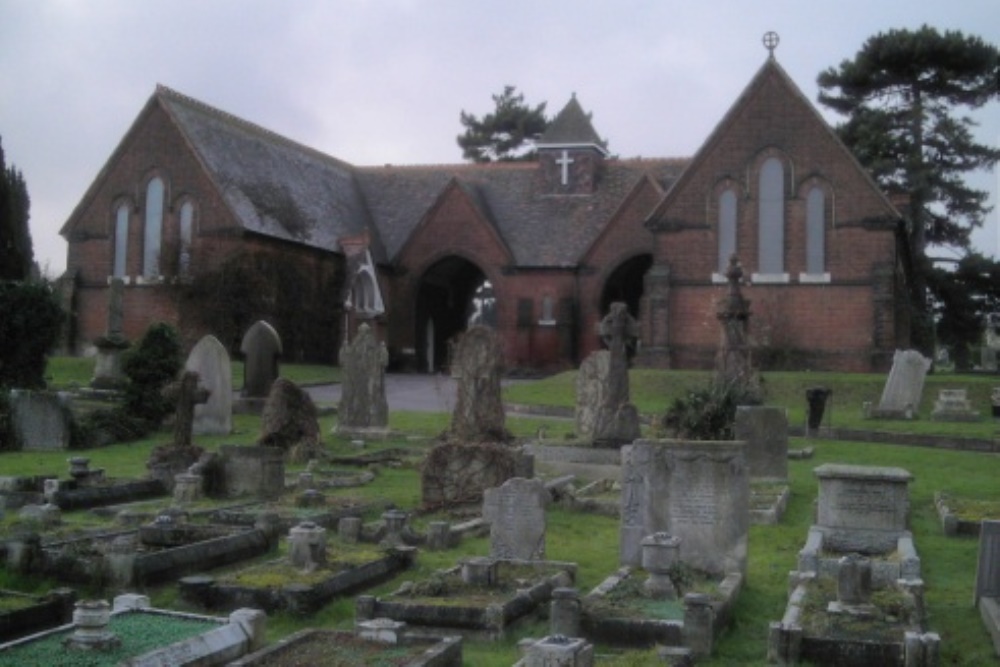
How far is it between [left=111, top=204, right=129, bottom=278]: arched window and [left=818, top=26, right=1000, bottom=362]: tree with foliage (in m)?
30.0

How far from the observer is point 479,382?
63.0ft

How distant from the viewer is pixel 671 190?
41.0 m

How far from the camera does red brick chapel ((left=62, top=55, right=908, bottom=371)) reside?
130 feet

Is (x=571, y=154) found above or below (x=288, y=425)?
above

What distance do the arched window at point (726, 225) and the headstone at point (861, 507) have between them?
A: 1116 inches

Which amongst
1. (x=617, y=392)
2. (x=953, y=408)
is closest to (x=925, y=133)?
(x=953, y=408)

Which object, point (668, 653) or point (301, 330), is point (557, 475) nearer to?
point (668, 653)

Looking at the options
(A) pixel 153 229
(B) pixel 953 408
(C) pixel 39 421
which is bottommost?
(C) pixel 39 421

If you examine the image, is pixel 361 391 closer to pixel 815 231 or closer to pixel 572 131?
pixel 815 231

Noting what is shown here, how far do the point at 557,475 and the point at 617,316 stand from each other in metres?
3.15

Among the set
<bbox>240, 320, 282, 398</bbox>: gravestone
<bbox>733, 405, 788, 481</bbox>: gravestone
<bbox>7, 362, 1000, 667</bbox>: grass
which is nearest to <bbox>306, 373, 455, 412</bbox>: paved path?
<bbox>7, 362, 1000, 667</bbox>: grass

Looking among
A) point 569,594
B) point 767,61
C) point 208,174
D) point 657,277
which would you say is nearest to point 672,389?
point 657,277

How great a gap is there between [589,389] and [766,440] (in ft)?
17.7

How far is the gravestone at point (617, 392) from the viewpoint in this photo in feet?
63.9
